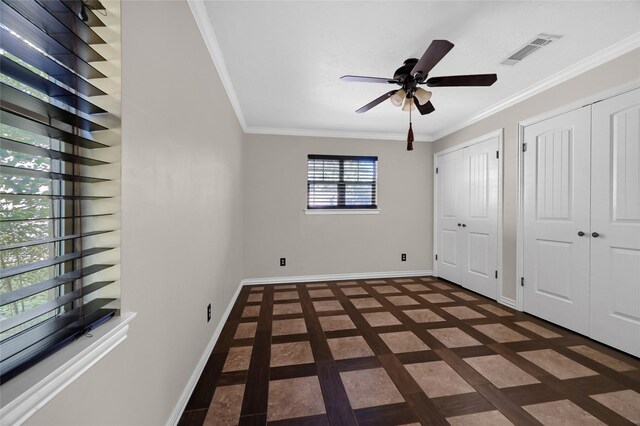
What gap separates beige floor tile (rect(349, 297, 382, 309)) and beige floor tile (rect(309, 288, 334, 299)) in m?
0.36

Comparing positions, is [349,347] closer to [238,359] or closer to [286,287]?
[238,359]

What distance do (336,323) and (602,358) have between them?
208 centimetres

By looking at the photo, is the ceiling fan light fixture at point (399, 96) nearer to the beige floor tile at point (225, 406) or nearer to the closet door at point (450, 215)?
the closet door at point (450, 215)

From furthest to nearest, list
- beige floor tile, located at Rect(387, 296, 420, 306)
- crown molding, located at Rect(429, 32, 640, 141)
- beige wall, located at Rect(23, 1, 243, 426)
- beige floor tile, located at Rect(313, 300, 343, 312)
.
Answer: beige floor tile, located at Rect(387, 296, 420, 306) < beige floor tile, located at Rect(313, 300, 343, 312) < crown molding, located at Rect(429, 32, 640, 141) < beige wall, located at Rect(23, 1, 243, 426)

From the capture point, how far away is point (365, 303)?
3.17 m

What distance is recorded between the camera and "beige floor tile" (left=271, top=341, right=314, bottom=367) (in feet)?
6.33

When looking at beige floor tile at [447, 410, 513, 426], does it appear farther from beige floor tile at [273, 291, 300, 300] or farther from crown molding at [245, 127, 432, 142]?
crown molding at [245, 127, 432, 142]

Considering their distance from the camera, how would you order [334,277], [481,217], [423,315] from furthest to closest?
[334,277]
[481,217]
[423,315]

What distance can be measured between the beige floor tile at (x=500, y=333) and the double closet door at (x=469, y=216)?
0.87 m

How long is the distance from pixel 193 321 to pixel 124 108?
1292mm

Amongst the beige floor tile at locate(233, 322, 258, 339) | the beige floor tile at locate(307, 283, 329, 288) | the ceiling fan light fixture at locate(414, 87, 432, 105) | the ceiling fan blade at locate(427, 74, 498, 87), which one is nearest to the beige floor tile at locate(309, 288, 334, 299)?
the beige floor tile at locate(307, 283, 329, 288)

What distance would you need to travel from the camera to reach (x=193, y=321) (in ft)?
5.43

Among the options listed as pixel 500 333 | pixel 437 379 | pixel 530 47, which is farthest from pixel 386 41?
pixel 500 333

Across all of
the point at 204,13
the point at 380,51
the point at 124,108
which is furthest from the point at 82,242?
the point at 380,51
